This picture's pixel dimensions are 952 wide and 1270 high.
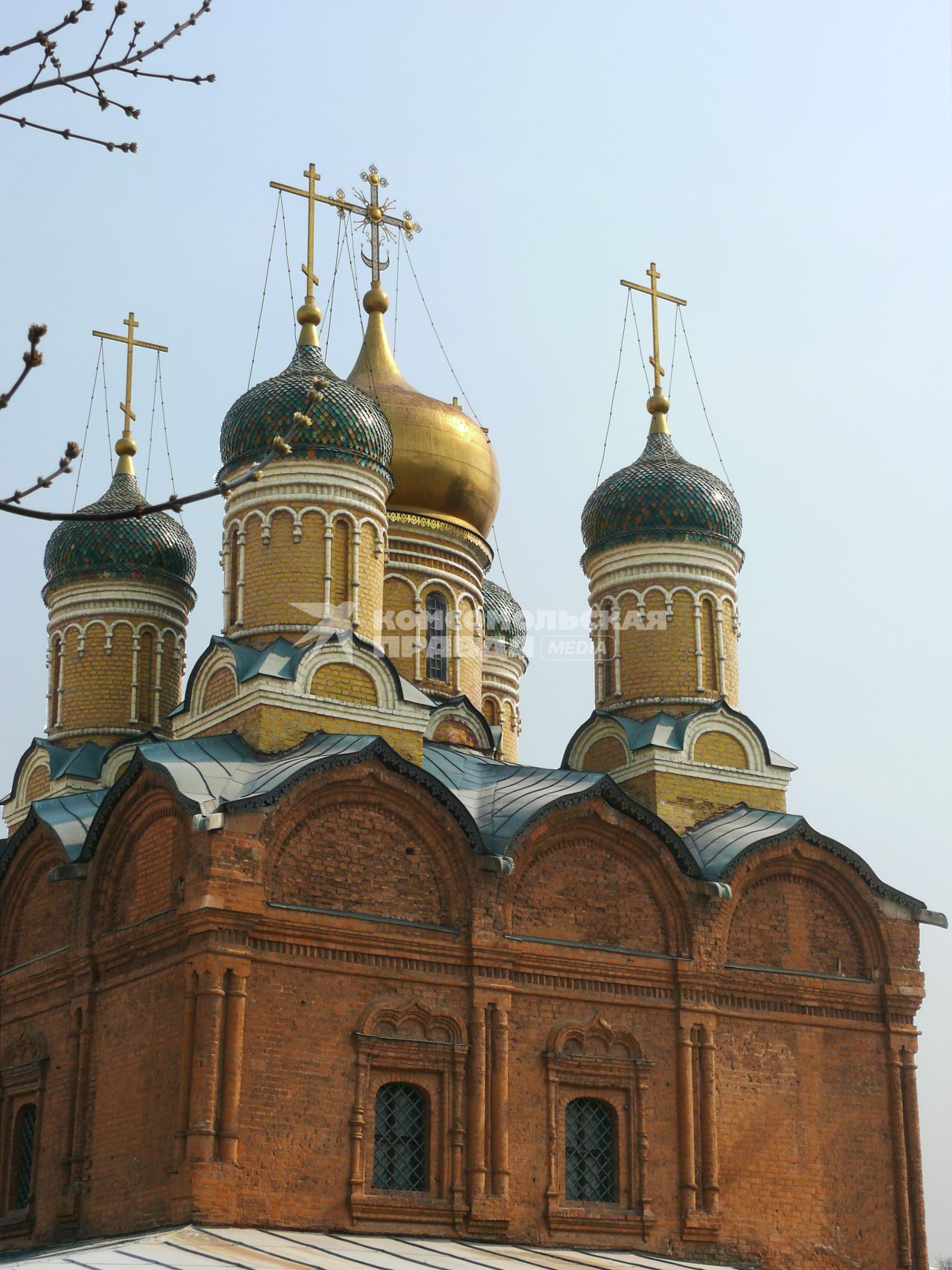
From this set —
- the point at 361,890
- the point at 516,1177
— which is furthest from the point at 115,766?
the point at 516,1177

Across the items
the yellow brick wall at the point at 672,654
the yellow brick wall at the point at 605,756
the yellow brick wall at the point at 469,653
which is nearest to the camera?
the yellow brick wall at the point at 605,756

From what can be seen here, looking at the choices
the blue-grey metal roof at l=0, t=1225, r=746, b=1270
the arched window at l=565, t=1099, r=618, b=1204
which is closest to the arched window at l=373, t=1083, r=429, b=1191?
the blue-grey metal roof at l=0, t=1225, r=746, b=1270

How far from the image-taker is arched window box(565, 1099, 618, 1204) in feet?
44.8

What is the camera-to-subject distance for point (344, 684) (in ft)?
48.4

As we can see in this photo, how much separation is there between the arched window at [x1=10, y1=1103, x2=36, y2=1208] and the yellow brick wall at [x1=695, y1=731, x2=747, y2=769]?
659 cm

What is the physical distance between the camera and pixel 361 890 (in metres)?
13.4

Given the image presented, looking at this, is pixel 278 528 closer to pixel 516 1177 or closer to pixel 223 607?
pixel 223 607

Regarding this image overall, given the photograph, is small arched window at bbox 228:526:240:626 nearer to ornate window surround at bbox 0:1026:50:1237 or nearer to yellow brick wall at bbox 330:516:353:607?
yellow brick wall at bbox 330:516:353:607

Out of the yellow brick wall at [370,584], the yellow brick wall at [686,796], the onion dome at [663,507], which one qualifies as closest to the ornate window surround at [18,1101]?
the yellow brick wall at [370,584]

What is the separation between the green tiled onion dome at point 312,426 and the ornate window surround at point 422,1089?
527 centimetres

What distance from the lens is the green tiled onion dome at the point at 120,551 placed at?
59.3 ft

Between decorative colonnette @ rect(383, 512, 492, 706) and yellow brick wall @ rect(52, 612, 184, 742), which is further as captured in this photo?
yellow brick wall @ rect(52, 612, 184, 742)

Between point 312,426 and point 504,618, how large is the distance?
7.00 meters

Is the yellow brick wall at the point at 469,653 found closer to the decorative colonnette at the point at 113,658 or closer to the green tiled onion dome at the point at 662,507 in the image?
the green tiled onion dome at the point at 662,507
